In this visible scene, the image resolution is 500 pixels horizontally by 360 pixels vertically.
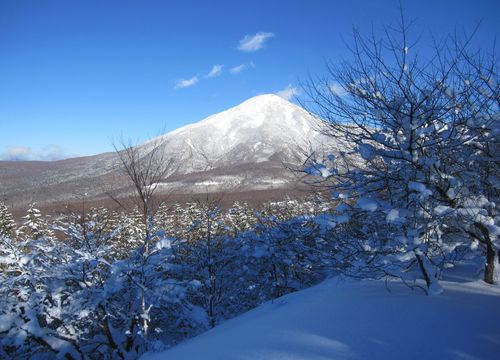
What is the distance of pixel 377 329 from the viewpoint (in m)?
3.71

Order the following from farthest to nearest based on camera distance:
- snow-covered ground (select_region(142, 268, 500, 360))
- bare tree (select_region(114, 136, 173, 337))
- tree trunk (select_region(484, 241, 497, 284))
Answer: bare tree (select_region(114, 136, 173, 337)) < tree trunk (select_region(484, 241, 497, 284)) < snow-covered ground (select_region(142, 268, 500, 360))

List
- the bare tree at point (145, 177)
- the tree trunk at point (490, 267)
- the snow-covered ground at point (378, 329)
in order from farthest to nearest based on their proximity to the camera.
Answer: the bare tree at point (145, 177), the tree trunk at point (490, 267), the snow-covered ground at point (378, 329)

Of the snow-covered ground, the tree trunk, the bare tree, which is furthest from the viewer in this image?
the bare tree

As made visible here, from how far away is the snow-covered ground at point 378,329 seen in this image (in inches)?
129

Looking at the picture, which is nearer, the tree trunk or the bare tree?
the tree trunk

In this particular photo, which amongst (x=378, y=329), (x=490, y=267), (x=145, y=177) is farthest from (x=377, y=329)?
(x=145, y=177)

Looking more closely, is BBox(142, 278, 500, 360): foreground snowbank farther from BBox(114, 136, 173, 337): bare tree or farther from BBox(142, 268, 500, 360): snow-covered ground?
BBox(114, 136, 173, 337): bare tree

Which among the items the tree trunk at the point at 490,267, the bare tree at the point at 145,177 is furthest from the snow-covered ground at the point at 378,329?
the bare tree at the point at 145,177

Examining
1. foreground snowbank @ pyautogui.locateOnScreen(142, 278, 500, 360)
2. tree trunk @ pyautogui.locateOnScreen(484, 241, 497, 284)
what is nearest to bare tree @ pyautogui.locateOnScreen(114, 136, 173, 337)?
foreground snowbank @ pyautogui.locateOnScreen(142, 278, 500, 360)

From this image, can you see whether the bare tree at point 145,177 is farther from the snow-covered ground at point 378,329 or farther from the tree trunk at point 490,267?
the tree trunk at point 490,267

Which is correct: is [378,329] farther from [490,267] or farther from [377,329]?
[490,267]

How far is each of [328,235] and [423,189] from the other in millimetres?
2351

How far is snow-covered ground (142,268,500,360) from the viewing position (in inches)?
129

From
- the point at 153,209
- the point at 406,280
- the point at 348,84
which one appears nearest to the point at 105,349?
the point at 153,209
